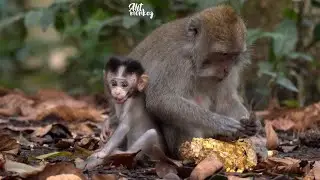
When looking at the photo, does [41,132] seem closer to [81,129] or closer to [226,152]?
[81,129]

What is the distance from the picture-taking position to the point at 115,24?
9.24m

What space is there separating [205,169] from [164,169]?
34 centimetres

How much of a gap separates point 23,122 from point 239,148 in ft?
10.7

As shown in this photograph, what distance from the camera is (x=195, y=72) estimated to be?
229 inches

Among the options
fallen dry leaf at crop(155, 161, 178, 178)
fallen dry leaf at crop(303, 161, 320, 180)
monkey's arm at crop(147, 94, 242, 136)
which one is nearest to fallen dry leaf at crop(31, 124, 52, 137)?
monkey's arm at crop(147, 94, 242, 136)

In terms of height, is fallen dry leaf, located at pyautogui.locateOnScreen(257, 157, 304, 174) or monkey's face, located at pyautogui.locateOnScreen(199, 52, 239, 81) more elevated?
monkey's face, located at pyautogui.locateOnScreen(199, 52, 239, 81)

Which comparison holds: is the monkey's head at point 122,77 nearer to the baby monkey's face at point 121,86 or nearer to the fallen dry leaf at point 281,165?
the baby monkey's face at point 121,86

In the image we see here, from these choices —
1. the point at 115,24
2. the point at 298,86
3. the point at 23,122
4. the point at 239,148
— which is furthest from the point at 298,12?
the point at 239,148

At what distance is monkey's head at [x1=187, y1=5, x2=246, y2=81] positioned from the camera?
5586 millimetres

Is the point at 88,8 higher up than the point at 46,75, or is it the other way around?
the point at 88,8

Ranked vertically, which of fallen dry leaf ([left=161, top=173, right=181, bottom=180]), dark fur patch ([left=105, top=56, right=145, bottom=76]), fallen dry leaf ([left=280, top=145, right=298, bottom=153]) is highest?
dark fur patch ([left=105, top=56, right=145, bottom=76])

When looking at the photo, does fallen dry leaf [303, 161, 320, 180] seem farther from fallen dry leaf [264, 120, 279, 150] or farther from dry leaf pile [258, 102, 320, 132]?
dry leaf pile [258, 102, 320, 132]

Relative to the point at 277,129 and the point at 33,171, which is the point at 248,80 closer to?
the point at 277,129

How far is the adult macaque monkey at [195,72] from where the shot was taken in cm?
561
